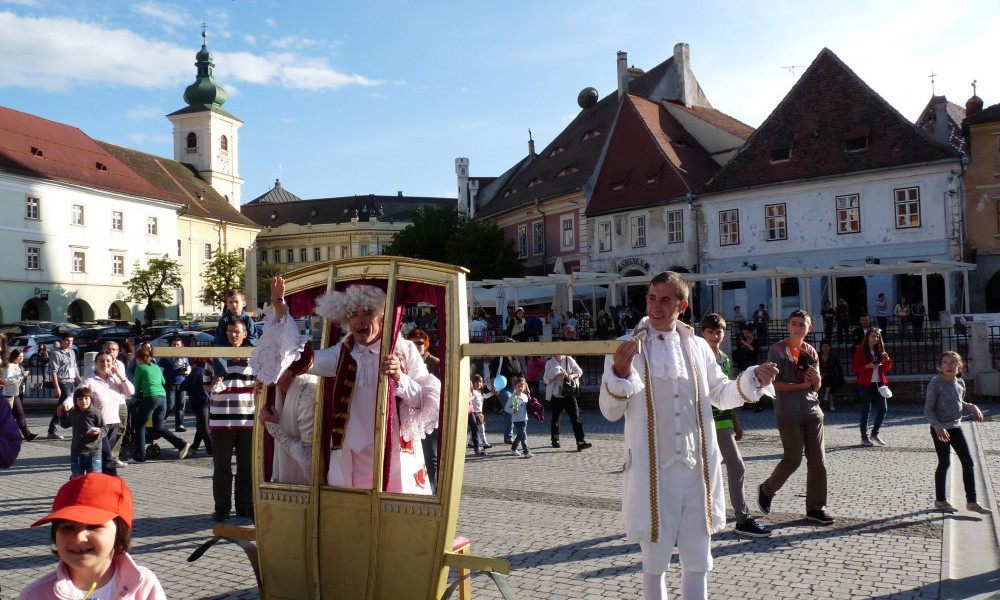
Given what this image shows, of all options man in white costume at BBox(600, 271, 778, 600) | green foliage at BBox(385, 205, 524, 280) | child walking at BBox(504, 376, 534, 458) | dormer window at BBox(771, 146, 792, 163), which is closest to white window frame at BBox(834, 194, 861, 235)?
dormer window at BBox(771, 146, 792, 163)

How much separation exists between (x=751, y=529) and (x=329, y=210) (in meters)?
99.5

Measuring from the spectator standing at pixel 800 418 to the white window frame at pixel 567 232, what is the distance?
117 ft

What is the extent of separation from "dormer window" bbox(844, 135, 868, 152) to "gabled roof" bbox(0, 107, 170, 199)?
44.3 metres

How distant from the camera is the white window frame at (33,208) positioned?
162ft

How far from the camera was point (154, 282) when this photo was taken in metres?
54.9

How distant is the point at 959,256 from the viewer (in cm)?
3039

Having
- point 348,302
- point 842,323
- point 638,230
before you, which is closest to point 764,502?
point 348,302

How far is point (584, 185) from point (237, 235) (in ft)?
138

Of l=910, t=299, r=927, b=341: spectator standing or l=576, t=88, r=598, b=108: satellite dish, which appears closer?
l=910, t=299, r=927, b=341: spectator standing

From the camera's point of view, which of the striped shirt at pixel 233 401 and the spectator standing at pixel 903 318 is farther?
the spectator standing at pixel 903 318

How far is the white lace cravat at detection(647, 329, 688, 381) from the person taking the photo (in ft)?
14.3

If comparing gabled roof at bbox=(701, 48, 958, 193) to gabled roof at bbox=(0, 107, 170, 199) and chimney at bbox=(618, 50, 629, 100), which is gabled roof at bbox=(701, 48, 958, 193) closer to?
chimney at bbox=(618, 50, 629, 100)

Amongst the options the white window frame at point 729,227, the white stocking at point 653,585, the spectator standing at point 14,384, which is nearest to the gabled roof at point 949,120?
the white window frame at point 729,227

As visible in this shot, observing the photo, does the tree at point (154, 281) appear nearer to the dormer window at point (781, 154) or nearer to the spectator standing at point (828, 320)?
the dormer window at point (781, 154)
